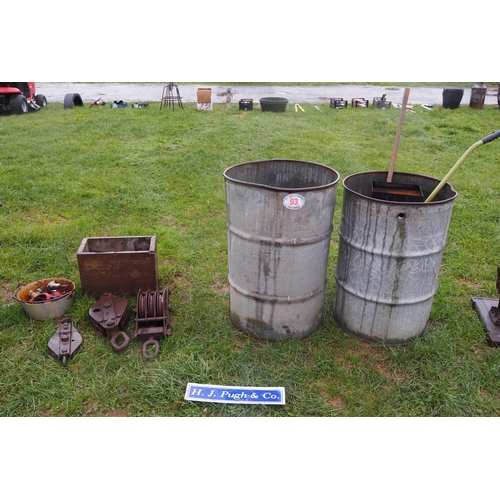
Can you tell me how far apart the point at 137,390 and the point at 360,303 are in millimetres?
1777

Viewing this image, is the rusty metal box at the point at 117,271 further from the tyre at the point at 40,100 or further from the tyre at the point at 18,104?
the tyre at the point at 40,100

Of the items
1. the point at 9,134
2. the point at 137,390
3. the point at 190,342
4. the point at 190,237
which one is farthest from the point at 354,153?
the point at 9,134

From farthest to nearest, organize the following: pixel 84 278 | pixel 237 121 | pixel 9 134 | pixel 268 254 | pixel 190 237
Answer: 1. pixel 237 121
2. pixel 9 134
3. pixel 190 237
4. pixel 84 278
5. pixel 268 254

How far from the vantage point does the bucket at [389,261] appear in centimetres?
305

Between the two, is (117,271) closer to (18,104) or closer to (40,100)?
(18,104)

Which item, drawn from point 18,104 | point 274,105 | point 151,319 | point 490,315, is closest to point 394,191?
point 490,315

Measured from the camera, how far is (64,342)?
10.9 feet

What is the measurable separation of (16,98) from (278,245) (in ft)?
37.3

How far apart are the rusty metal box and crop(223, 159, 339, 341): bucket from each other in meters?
0.82

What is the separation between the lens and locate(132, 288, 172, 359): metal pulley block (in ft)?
11.2

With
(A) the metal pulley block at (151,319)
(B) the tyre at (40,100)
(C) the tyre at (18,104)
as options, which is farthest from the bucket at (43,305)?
(B) the tyre at (40,100)

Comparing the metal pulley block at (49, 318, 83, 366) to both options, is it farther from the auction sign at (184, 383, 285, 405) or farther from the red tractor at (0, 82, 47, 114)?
the red tractor at (0, 82, 47, 114)

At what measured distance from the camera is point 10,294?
4.07 meters

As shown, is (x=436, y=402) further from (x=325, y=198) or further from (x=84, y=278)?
(x=84, y=278)
